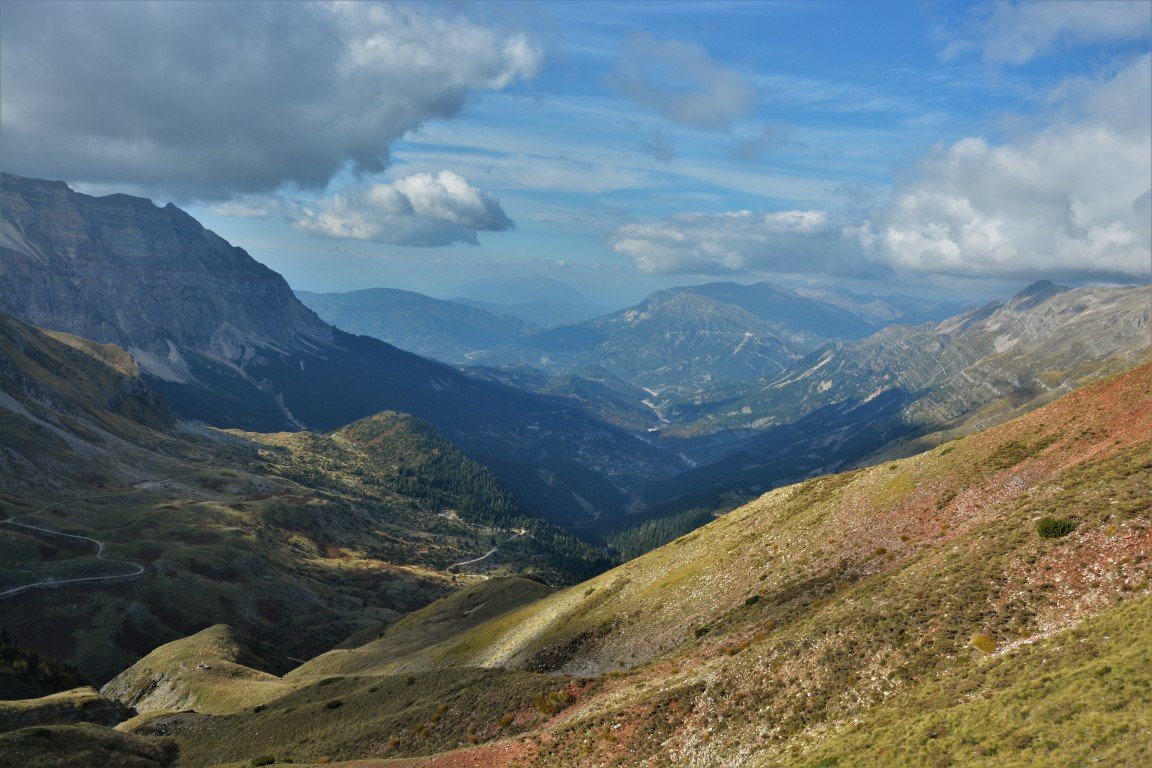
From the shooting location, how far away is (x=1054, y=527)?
143 ft

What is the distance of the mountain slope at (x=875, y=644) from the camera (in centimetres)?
3203

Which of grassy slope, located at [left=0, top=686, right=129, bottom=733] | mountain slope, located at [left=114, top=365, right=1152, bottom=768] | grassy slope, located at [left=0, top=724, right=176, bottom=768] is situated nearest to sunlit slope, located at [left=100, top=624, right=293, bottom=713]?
grassy slope, located at [left=0, top=686, right=129, bottom=733]

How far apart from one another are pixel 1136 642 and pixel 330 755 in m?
61.4

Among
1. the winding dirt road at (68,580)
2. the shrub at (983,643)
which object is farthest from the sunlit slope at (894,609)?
the winding dirt road at (68,580)

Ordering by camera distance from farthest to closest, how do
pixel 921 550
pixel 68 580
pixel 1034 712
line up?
1. pixel 68 580
2. pixel 921 550
3. pixel 1034 712

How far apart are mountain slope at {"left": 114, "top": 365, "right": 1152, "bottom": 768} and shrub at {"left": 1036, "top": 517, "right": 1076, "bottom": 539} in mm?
169

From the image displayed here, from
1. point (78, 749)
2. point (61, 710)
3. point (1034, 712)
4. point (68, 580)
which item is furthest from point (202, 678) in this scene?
point (1034, 712)

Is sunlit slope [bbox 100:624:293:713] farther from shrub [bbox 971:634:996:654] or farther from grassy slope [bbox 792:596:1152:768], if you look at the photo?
shrub [bbox 971:634:996:654]

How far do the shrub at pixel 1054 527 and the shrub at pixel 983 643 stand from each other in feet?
34.2

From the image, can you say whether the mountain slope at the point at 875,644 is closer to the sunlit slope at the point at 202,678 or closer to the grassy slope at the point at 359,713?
the grassy slope at the point at 359,713

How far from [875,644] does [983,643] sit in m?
5.98

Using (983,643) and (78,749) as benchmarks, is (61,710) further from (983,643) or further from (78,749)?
(983,643)

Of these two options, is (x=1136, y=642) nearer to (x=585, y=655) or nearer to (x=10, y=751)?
(x=585, y=655)

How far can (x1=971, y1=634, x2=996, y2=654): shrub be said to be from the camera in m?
37.1
